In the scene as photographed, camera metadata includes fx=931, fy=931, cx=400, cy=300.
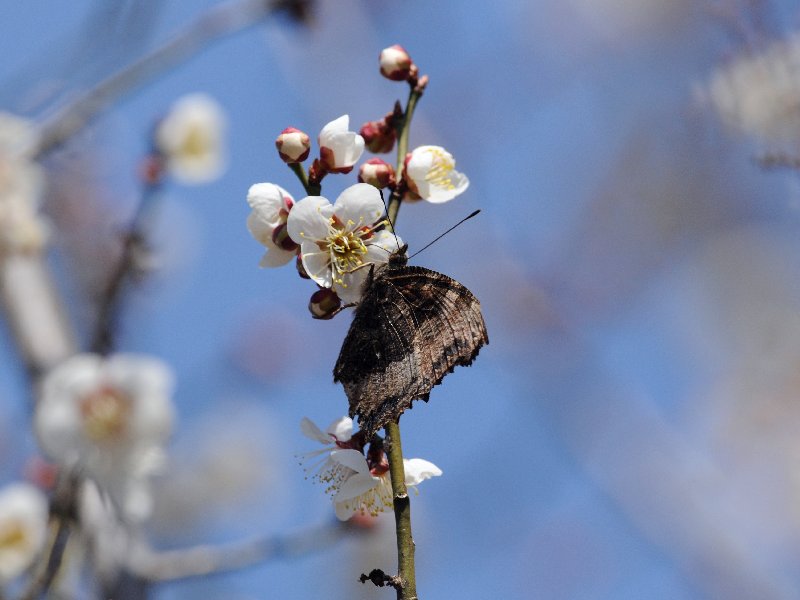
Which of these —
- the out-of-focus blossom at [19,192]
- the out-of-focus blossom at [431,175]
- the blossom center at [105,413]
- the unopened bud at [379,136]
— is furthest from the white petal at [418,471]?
the out-of-focus blossom at [19,192]

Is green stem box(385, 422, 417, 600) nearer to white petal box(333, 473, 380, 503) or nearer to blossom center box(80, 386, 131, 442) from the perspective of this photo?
white petal box(333, 473, 380, 503)

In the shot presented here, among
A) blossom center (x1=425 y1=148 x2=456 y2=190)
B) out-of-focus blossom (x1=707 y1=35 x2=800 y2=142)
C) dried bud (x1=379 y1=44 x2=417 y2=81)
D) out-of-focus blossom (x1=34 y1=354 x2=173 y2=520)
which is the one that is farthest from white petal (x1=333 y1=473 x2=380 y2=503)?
out-of-focus blossom (x1=707 y1=35 x2=800 y2=142)

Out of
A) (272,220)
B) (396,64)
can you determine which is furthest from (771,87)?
(272,220)

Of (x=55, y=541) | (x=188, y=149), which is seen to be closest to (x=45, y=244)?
(x=188, y=149)

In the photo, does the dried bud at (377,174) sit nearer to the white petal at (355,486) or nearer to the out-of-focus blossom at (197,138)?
the white petal at (355,486)

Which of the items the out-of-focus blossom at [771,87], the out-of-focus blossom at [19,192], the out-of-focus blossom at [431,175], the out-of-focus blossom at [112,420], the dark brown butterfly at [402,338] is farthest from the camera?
the out-of-focus blossom at [19,192]

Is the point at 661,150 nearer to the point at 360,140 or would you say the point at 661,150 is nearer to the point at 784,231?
the point at 784,231

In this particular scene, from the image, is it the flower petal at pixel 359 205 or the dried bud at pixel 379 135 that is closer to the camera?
the flower petal at pixel 359 205
